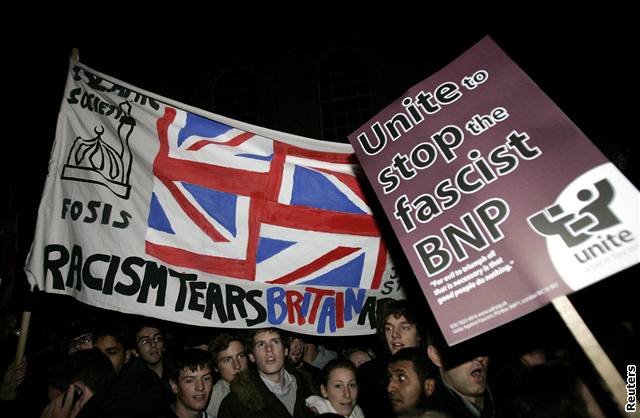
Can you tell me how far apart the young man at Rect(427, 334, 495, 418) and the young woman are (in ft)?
2.24

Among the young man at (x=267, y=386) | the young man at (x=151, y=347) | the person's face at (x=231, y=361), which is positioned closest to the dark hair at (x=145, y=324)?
the young man at (x=151, y=347)

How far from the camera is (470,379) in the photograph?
2807 millimetres

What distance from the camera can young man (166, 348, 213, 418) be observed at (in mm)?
3113

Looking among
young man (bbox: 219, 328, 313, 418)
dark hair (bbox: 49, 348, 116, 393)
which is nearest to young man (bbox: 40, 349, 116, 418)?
dark hair (bbox: 49, 348, 116, 393)

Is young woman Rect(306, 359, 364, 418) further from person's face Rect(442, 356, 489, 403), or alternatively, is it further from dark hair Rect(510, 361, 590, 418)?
dark hair Rect(510, 361, 590, 418)

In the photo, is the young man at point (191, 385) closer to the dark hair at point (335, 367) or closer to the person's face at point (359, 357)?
the dark hair at point (335, 367)

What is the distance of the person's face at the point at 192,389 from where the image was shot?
3.12m

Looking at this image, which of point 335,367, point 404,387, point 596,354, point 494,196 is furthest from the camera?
point 335,367

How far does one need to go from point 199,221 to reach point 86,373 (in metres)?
1.26

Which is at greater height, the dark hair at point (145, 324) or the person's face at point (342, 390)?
the dark hair at point (145, 324)

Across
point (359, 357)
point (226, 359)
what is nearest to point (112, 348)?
point (226, 359)

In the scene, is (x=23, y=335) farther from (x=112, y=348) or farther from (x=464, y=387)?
(x=464, y=387)

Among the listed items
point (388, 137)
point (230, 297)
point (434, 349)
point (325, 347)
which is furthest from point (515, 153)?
point (325, 347)

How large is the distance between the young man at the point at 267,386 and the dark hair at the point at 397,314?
83cm
